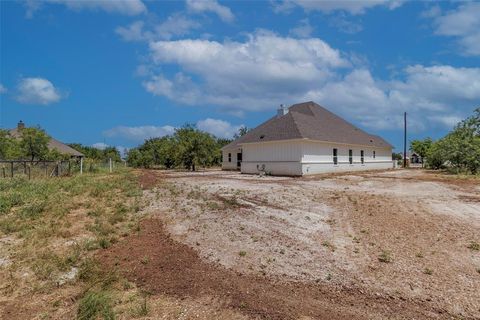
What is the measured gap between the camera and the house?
2556cm

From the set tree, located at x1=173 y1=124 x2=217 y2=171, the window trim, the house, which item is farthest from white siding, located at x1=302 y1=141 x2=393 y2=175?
tree, located at x1=173 y1=124 x2=217 y2=171

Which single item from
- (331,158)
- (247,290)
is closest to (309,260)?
(247,290)

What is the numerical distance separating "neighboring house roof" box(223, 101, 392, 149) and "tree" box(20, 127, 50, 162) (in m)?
18.0

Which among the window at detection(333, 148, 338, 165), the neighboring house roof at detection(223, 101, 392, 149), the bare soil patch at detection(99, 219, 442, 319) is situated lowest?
the bare soil patch at detection(99, 219, 442, 319)

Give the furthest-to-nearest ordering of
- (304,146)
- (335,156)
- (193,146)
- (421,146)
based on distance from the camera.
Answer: (421,146)
(193,146)
(335,156)
(304,146)

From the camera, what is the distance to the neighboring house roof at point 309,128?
26.6 metres

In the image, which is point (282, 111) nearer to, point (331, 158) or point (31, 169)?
point (331, 158)

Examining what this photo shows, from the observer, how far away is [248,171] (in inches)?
1146

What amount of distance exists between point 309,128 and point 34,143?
24602mm

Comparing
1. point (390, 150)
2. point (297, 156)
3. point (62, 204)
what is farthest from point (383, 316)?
point (390, 150)

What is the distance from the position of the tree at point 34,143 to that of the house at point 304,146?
58.3 ft

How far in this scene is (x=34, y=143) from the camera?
30250mm

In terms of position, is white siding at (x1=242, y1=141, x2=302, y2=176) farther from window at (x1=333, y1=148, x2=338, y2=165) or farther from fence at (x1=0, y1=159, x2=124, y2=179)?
fence at (x1=0, y1=159, x2=124, y2=179)

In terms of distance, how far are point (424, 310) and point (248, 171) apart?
24906mm
